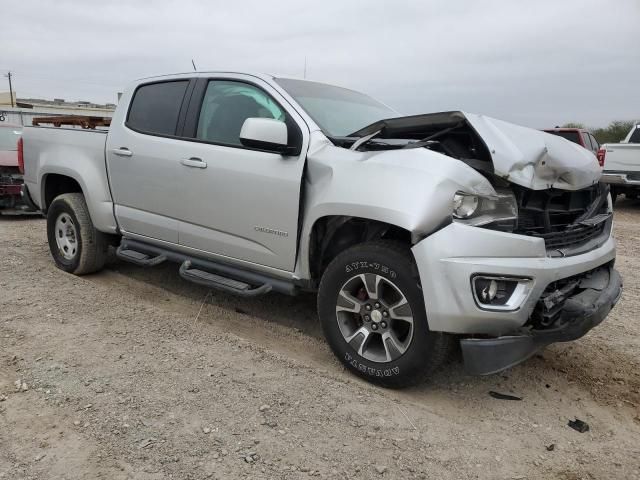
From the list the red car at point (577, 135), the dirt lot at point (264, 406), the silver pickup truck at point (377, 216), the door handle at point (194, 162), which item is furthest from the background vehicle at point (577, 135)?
the door handle at point (194, 162)

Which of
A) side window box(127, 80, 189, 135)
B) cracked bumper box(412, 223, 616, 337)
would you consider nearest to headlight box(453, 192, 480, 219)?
cracked bumper box(412, 223, 616, 337)

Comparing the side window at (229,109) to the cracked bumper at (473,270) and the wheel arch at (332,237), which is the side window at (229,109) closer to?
the wheel arch at (332,237)

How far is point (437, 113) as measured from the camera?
122 inches

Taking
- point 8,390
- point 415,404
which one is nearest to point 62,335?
point 8,390

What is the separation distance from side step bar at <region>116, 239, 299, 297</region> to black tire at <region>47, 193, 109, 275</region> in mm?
626

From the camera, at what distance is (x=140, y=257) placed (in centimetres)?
458

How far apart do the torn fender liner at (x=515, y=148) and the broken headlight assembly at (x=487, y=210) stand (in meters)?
0.13

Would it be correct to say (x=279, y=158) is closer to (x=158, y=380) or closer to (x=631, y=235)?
(x=158, y=380)

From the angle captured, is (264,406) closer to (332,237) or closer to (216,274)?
(332,237)

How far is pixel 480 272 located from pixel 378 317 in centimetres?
68

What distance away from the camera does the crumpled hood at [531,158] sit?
9.25 feet

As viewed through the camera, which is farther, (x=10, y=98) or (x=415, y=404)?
(x=10, y=98)

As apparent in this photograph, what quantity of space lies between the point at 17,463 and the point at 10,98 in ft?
181

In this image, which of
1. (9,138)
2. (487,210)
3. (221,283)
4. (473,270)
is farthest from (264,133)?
(9,138)
